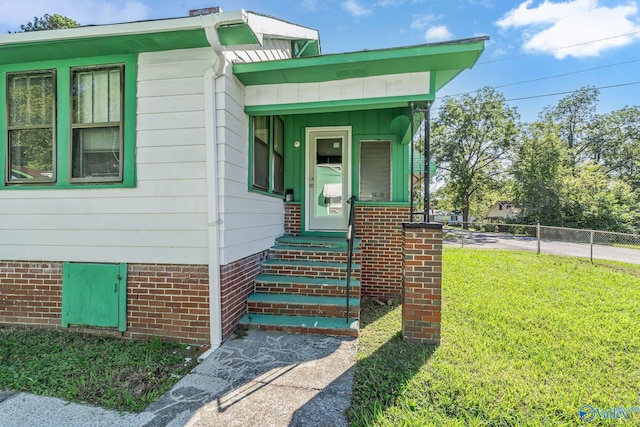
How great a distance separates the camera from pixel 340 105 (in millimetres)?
3324

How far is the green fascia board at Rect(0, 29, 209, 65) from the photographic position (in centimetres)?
280

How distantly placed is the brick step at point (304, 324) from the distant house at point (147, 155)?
0.52ft

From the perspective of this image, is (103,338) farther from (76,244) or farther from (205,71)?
(205,71)

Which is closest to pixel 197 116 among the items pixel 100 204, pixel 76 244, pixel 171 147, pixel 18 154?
pixel 171 147

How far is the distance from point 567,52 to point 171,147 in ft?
65.9

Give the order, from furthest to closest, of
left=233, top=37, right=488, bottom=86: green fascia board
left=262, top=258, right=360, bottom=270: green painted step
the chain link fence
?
the chain link fence
left=262, top=258, right=360, bottom=270: green painted step
left=233, top=37, right=488, bottom=86: green fascia board

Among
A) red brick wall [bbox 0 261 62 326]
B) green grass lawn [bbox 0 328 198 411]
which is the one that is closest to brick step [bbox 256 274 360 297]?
green grass lawn [bbox 0 328 198 411]

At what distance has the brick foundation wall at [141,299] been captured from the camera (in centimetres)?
304

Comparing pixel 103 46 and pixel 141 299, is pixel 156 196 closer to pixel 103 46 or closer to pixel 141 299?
pixel 141 299

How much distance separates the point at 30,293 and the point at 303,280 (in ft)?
10.2

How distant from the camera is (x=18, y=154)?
3.29 m

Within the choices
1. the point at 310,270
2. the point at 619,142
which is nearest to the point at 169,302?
the point at 310,270

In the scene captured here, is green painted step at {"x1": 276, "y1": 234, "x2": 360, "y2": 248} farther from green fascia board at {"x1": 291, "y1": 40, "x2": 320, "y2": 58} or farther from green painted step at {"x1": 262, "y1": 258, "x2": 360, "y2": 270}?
green fascia board at {"x1": 291, "y1": 40, "x2": 320, "y2": 58}

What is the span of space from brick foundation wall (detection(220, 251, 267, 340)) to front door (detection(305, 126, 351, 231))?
1703 mm
